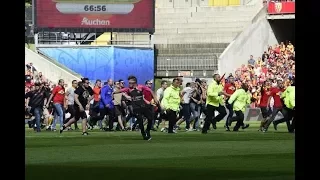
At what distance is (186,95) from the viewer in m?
35.3

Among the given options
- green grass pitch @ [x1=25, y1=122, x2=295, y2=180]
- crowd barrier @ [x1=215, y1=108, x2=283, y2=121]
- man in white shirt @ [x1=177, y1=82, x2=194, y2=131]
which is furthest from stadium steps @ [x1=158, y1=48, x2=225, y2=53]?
green grass pitch @ [x1=25, y1=122, x2=295, y2=180]

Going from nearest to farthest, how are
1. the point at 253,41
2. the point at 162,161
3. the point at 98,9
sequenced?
the point at 162,161 → the point at 253,41 → the point at 98,9

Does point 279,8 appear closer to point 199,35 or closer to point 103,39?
point 199,35

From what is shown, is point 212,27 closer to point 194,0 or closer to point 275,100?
point 194,0

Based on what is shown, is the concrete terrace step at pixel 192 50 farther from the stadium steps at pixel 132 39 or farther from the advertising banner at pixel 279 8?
the advertising banner at pixel 279 8

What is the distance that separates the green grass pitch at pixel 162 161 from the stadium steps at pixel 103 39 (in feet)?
119

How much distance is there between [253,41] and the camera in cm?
5638

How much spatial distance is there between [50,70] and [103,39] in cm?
915

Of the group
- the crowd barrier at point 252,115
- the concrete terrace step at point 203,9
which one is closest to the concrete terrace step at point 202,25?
the concrete terrace step at point 203,9

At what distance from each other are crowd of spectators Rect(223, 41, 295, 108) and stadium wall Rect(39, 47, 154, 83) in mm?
5579

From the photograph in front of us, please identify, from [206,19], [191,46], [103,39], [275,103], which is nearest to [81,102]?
[275,103]

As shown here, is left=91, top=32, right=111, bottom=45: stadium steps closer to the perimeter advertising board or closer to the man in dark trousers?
the perimeter advertising board

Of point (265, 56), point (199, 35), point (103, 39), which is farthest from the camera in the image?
point (103, 39)
